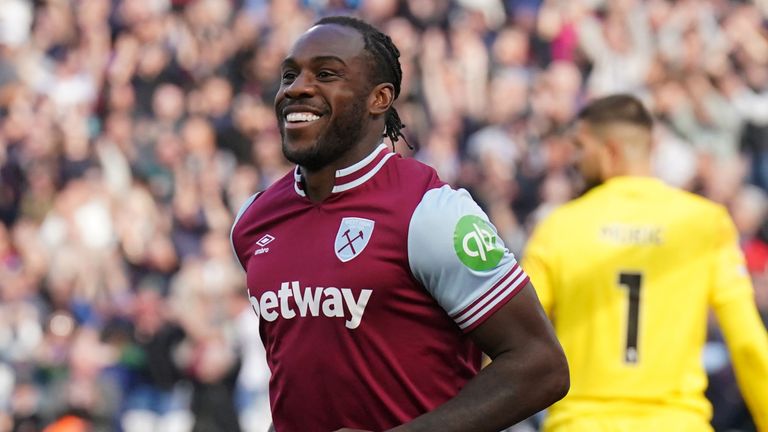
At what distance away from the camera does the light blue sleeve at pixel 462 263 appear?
11.6ft

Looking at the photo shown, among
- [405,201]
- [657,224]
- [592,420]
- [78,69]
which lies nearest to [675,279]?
[657,224]

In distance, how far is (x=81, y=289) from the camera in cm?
1309

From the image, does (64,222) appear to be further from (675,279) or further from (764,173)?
(675,279)

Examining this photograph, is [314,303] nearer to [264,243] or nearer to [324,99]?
[264,243]

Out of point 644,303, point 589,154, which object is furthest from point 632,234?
point 589,154

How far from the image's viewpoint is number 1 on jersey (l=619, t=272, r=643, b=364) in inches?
219

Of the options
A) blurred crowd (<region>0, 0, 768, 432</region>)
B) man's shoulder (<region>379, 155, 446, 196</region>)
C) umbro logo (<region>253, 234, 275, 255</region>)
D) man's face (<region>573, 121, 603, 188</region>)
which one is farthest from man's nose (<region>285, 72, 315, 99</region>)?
blurred crowd (<region>0, 0, 768, 432</region>)

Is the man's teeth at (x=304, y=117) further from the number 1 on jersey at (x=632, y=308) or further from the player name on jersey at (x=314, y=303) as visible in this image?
the number 1 on jersey at (x=632, y=308)

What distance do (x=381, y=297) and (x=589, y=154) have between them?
2562 mm

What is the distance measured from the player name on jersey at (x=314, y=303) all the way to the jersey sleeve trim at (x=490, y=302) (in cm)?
24

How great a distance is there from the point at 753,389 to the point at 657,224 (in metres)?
0.70

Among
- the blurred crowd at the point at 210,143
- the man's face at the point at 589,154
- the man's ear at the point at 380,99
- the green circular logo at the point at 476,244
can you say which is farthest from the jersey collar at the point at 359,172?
the blurred crowd at the point at 210,143

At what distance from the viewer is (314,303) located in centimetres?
368

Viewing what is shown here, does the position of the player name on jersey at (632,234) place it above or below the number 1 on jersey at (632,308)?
above
